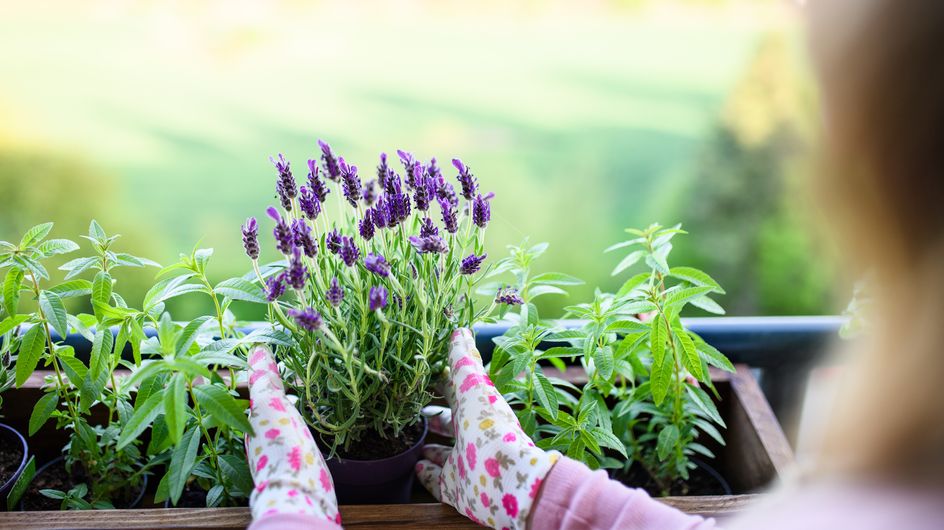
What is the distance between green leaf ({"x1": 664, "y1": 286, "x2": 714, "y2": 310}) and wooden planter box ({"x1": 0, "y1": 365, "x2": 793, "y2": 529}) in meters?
0.24

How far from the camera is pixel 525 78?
3.77 metres

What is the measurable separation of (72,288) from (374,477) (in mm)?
441

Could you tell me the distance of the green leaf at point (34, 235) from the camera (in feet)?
3.25

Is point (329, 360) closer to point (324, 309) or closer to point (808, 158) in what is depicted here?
point (324, 309)

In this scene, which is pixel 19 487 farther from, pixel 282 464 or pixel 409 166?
pixel 409 166

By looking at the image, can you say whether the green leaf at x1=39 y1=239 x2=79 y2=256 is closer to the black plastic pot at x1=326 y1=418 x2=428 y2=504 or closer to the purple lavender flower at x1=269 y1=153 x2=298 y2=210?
the purple lavender flower at x1=269 y1=153 x2=298 y2=210

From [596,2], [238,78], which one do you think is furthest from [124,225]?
[596,2]

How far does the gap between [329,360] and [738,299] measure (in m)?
2.10

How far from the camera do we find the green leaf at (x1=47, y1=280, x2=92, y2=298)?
1.01 metres

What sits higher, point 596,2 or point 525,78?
point 596,2

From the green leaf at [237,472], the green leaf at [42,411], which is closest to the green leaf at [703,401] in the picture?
the green leaf at [237,472]

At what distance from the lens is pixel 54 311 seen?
0.97 m

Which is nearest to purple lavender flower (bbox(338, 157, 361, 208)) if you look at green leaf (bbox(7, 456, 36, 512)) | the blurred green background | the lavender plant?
the lavender plant

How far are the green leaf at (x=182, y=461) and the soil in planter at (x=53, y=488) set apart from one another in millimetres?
196
